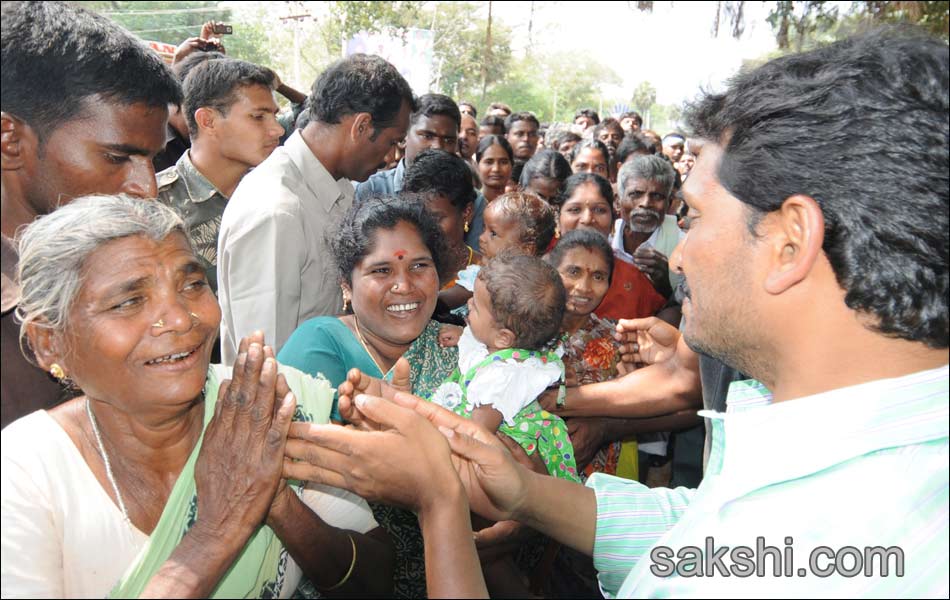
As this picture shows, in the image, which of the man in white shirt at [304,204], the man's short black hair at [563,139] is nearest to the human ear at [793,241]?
the man in white shirt at [304,204]

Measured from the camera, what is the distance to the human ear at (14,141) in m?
1.47

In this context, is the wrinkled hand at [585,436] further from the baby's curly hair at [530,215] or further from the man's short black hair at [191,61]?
the man's short black hair at [191,61]

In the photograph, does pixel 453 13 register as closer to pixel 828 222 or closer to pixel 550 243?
pixel 550 243

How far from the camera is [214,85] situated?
3.90 metres

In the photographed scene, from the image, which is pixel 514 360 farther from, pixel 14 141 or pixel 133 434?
pixel 14 141

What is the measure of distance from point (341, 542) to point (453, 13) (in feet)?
153

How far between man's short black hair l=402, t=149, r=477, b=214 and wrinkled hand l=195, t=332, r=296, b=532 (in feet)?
9.85

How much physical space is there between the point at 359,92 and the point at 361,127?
0.62ft

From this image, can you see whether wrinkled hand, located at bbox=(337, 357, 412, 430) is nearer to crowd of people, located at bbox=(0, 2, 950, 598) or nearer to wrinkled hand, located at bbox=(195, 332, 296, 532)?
crowd of people, located at bbox=(0, 2, 950, 598)

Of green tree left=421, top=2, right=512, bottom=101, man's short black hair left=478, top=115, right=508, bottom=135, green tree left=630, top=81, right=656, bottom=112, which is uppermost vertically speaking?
man's short black hair left=478, top=115, right=508, bottom=135

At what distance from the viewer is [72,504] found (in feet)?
4.84

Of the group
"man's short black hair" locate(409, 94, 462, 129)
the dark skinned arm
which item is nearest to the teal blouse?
the dark skinned arm

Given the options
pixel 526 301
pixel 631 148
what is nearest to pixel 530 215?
pixel 526 301

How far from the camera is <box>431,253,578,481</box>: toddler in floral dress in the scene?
111 inches
